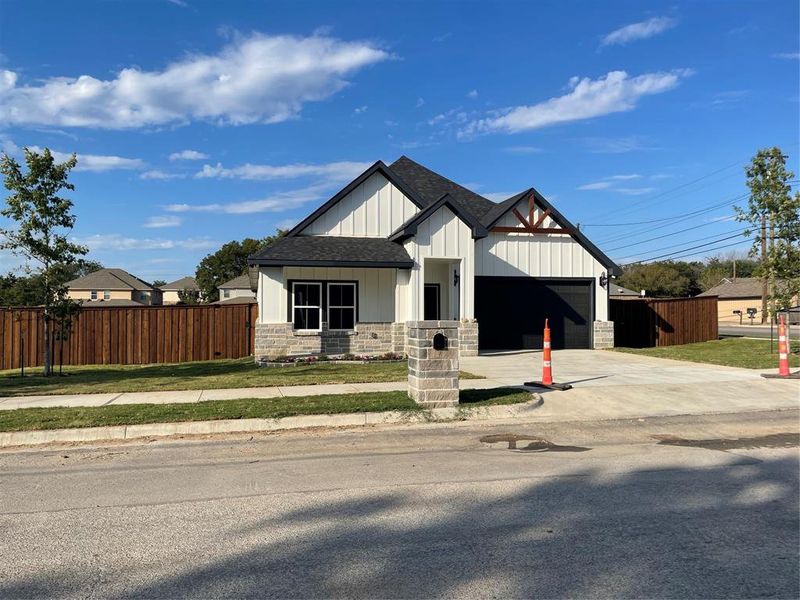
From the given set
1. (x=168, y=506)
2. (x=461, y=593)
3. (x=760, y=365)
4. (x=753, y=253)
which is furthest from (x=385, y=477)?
(x=753, y=253)

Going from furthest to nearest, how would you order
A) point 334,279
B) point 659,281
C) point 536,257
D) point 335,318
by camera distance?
point 659,281, point 536,257, point 335,318, point 334,279

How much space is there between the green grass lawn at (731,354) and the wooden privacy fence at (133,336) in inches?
584

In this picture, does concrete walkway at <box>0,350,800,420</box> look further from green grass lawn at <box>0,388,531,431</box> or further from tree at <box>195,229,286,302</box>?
tree at <box>195,229,286,302</box>

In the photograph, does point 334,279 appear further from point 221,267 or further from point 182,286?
point 182,286

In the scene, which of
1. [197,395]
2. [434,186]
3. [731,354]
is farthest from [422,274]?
[731,354]

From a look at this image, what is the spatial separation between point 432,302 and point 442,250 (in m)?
3.05

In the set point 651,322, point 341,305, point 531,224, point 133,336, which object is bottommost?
point 133,336

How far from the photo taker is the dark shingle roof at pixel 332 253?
1747 cm

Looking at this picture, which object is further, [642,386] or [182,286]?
[182,286]

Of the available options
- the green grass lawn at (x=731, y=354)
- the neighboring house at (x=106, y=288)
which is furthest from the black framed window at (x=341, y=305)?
the neighboring house at (x=106, y=288)

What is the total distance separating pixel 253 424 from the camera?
8633 mm

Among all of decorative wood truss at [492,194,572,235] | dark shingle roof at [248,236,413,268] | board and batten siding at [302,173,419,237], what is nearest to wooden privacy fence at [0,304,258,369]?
dark shingle roof at [248,236,413,268]

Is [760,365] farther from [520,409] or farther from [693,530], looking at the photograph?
[693,530]

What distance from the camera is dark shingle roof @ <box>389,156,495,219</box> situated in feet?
74.2
